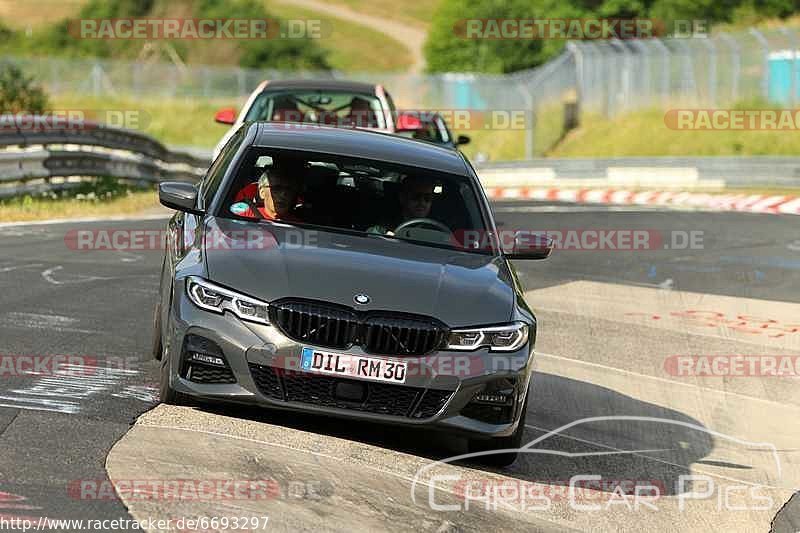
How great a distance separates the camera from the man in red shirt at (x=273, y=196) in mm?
8570

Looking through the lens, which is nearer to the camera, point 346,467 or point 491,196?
point 346,467

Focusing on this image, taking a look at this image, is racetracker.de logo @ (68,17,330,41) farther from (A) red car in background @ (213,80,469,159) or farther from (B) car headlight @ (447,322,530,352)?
(B) car headlight @ (447,322,530,352)

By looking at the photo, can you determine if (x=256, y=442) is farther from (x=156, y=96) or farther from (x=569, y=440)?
(x=156, y=96)

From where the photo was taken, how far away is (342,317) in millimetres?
7285

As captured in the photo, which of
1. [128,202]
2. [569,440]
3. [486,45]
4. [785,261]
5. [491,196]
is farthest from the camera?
[486,45]

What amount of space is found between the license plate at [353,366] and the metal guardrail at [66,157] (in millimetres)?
13203

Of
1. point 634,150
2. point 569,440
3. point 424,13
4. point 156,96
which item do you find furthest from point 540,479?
point 424,13

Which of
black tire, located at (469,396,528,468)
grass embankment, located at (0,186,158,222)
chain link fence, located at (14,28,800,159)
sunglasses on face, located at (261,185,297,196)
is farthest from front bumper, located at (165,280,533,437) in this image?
chain link fence, located at (14,28,800,159)

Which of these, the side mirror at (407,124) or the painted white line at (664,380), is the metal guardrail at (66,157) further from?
the painted white line at (664,380)

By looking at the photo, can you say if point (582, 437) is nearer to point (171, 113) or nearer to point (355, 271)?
point (355, 271)

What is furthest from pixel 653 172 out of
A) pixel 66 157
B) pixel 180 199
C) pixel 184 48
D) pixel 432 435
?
pixel 184 48

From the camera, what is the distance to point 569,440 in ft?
28.6

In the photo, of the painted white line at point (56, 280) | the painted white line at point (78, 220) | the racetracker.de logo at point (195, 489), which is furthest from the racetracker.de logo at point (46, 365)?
the painted white line at point (78, 220)

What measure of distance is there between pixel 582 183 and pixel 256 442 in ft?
93.0
